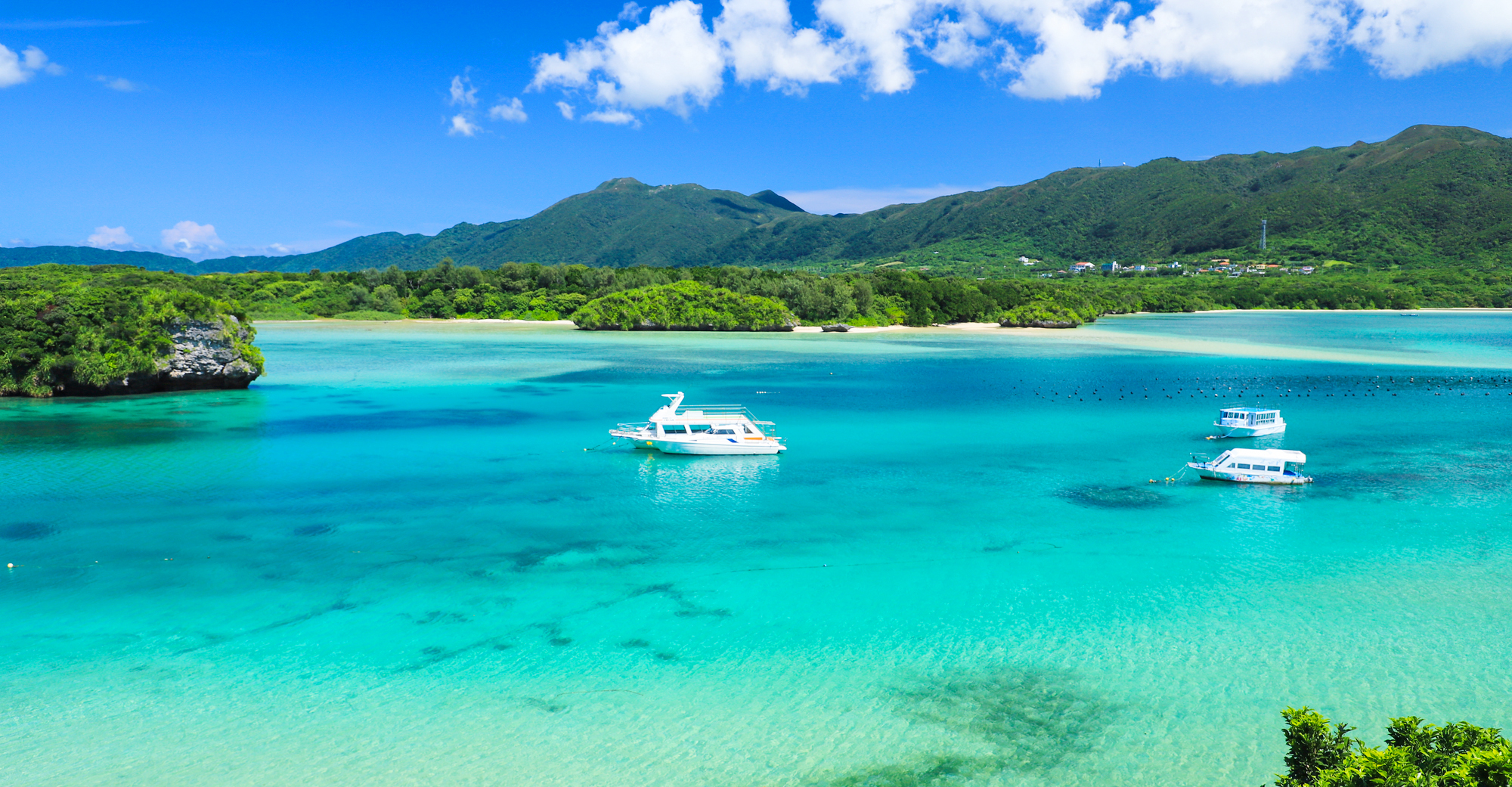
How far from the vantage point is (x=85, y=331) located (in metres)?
48.3

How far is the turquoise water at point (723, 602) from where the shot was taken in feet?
41.4

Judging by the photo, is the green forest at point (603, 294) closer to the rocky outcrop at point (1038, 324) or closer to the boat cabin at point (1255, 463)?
the rocky outcrop at point (1038, 324)

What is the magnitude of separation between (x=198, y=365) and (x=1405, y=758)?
60092 mm

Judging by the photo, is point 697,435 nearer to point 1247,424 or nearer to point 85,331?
point 1247,424

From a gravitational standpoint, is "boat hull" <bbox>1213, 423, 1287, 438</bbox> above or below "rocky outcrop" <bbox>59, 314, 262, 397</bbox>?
below

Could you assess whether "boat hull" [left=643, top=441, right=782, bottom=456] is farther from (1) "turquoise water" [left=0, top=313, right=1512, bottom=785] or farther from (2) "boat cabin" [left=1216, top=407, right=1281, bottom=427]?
(2) "boat cabin" [left=1216, top=407, right=1281, bottom=427]

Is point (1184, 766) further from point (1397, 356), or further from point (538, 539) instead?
point (1397, 356)

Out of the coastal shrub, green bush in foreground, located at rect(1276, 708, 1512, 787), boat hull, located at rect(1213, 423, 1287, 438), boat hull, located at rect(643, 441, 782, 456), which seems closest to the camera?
green bush in foreground, located at rect(1276, 708, 1512, 787)

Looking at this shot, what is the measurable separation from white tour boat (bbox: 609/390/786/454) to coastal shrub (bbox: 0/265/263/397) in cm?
3239

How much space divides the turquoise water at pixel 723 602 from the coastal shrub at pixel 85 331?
720 centimetres

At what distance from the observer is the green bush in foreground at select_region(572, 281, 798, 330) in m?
126

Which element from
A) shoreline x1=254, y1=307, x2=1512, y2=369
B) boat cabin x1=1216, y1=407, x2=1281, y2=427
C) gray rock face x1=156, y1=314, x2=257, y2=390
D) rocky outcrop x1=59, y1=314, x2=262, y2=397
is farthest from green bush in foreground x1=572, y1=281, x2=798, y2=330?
boat cabin x1=1216, y1=407, x2=1281, y2=427

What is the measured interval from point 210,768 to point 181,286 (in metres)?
52.7

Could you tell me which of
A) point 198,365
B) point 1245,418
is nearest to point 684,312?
point 198,365
